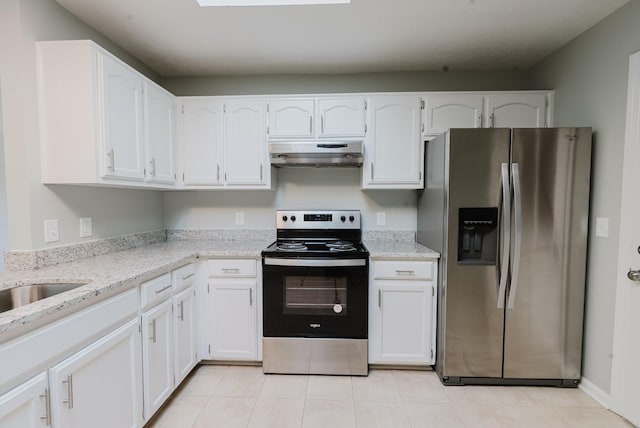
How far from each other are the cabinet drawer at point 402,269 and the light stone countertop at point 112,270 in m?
0.05

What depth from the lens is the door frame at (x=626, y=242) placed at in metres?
1.71

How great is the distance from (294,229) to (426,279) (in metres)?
1.21

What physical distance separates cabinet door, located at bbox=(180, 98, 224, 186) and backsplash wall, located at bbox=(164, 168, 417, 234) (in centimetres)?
32

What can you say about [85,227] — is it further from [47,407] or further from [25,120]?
[47,407]

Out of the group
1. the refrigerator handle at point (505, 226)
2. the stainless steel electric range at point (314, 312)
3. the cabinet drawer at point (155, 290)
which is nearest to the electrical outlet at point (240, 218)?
the stainless steel electric range at point (314, 312)

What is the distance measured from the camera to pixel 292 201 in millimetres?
2855

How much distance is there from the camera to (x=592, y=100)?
202 centimetres

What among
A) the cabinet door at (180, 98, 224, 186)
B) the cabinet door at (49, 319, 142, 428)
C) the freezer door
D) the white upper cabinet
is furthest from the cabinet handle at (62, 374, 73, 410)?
the freezer door

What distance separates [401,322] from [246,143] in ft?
6.25

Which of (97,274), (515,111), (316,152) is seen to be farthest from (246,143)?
(515,111)

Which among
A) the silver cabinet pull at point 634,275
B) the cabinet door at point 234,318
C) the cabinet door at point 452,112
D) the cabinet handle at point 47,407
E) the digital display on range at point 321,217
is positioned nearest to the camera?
the cabinet handle at point 47,407

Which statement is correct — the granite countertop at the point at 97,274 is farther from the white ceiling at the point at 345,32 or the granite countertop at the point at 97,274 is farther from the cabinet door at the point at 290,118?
the white ceiling at the point at 345,32

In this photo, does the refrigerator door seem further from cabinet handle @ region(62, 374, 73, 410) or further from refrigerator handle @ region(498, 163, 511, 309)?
cabinet handle @ region(62, 374, 73, 410)

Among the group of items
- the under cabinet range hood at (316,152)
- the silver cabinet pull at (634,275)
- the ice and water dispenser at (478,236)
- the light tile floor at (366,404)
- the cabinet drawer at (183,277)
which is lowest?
the light tile floor at (366,404)
